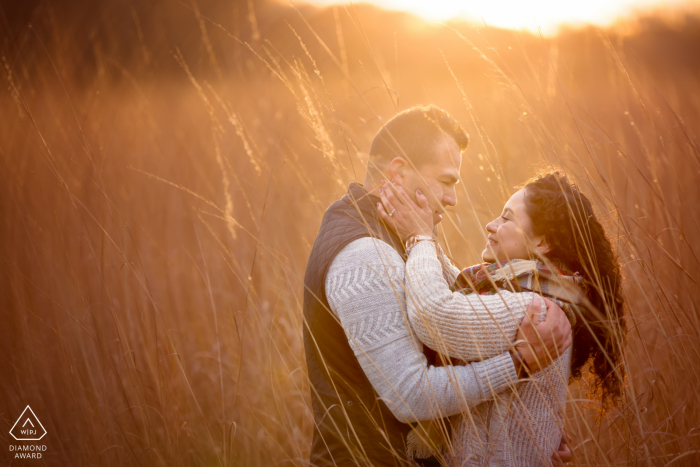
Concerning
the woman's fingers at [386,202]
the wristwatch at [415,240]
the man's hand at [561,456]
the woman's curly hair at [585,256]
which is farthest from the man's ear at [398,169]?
the man's hand at [561,456]

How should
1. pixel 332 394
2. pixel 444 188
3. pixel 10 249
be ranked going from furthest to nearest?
pixel 10 249 < pixel 444 188 < pixel 332 394

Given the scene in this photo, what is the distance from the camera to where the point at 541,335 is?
1288 millimetres

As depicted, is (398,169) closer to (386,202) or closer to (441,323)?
(386,202)

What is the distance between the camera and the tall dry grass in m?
1.60

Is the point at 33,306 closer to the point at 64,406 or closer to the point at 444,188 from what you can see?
the point at 64,406

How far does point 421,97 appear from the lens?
5457 millimetres

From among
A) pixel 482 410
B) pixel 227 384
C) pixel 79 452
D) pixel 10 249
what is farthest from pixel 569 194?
pixel 10 249

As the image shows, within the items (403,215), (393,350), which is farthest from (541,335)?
(403,215)

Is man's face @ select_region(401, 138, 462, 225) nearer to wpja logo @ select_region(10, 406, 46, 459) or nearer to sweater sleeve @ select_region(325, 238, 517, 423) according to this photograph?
sweater sleeve @ select_region(325, 238, 517, 423)

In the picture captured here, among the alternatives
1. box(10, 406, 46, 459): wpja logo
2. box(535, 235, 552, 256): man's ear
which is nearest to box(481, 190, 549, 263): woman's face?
box(535, 235, 552, 256): man's ear

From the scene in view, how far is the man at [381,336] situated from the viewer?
128 centimetres

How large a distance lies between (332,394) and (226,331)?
208 cm

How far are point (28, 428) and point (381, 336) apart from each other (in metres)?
2.15

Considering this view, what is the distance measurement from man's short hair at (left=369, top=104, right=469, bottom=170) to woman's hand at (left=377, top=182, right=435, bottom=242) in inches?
7.4
